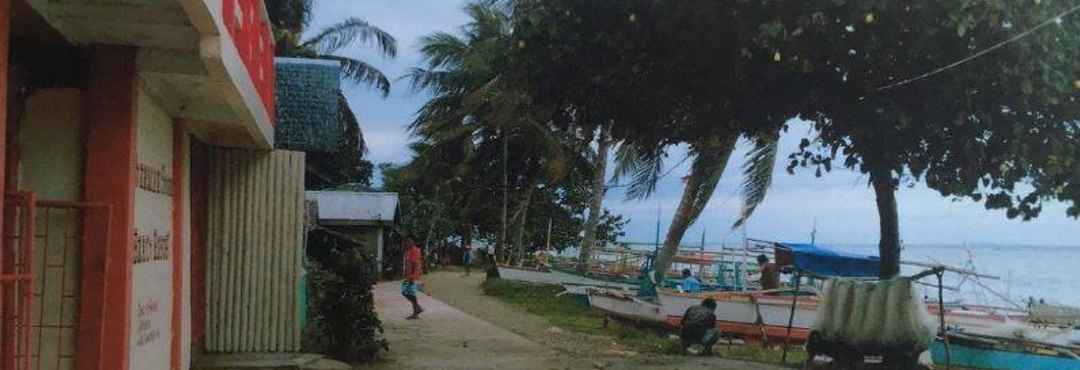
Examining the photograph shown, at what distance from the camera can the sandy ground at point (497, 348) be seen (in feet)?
37.3

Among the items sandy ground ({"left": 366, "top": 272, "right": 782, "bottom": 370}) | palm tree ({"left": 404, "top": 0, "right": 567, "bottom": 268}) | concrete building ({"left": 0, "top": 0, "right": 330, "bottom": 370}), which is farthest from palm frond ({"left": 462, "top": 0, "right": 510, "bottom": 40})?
concrete building ({"left": 0, "top": 0, "right": 330, "bottom": 370})

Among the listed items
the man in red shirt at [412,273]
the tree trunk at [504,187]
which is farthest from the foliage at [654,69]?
the tree trunk at [504,187]

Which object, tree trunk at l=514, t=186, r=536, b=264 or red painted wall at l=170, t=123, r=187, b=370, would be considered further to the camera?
tree trunk at l=514, t=186, r=536, b=264

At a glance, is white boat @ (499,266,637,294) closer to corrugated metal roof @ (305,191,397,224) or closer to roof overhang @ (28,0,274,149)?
corrugated metal roof @ (305,191,397,224)

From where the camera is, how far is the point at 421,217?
1689 inches

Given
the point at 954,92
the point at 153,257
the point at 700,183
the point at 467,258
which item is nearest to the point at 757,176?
the point at 700,183

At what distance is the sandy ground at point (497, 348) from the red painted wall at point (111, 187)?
544cm

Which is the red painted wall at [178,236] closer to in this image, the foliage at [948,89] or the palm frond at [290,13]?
the foliage at [948,89]

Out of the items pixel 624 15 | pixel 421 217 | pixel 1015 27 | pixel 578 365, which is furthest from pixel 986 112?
pixel 421 217

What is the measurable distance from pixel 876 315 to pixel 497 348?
15.6ft

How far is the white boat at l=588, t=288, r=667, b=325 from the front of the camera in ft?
64.7

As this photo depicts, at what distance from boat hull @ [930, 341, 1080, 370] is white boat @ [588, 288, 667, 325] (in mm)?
5820

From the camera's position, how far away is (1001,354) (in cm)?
1487

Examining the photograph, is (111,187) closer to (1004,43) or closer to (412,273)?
(1004,43)
